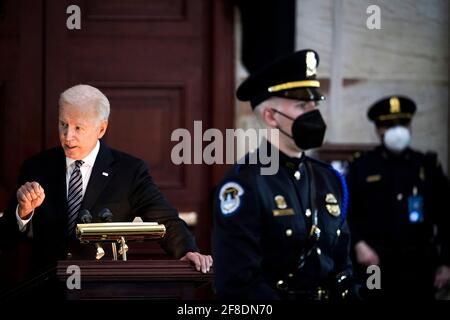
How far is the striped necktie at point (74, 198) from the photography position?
4547 millimetres

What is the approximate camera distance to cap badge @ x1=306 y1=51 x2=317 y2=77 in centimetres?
506

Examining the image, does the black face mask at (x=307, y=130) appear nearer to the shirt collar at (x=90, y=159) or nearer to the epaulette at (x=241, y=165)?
the epaulette at (x=241, y=165)

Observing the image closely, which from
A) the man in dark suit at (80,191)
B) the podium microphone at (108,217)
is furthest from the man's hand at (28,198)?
the podium microphone at (108,217)

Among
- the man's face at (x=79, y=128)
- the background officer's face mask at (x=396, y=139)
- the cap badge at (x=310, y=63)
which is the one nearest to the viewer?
the man's face at (x=79, y=128)

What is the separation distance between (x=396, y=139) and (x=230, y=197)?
3.17 m

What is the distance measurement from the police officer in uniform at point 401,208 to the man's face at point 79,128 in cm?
327

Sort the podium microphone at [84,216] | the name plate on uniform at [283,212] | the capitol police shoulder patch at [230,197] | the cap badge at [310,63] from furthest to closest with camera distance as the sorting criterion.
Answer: the cap badge at [310,63], the name plate on uniform at [283,212], the capitol police shoulder patch at [230,197], the podium microphone at [84,216]

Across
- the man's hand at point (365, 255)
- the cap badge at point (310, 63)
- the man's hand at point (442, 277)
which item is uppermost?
the cap badge at point (310, 63)

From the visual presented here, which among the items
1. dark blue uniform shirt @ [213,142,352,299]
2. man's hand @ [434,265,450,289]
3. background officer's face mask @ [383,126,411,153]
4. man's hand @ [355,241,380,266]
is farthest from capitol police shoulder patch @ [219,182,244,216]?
man's hand @ [434,265,450,289]

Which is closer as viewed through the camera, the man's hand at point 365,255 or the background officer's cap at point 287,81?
the background officer's cap at point 287,81

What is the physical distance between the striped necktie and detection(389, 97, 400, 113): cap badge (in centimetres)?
334

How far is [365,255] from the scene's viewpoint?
7312 mm

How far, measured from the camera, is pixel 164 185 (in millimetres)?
6832
